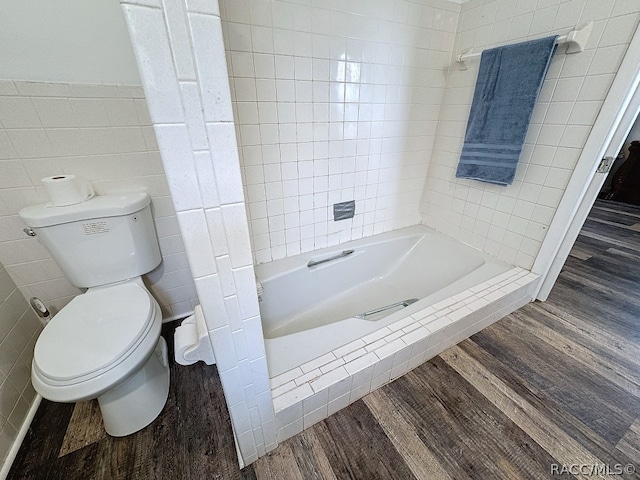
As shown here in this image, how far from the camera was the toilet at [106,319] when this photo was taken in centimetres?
83

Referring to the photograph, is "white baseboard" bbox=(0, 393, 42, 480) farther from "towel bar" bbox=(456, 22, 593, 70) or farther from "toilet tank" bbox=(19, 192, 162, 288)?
"towel bar" bbox=(456, 22, 593, 70)

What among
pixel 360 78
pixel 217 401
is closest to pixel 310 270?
pixel 217 401

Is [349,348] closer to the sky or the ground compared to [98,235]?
→ closer to the ground

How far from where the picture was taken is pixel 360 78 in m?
1.37

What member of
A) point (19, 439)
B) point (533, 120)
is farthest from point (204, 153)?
point (533, 120)

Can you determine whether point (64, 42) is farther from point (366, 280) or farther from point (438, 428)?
point (438, 428)

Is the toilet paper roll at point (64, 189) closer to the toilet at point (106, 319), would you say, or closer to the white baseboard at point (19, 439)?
the toilet at point (106, 319)

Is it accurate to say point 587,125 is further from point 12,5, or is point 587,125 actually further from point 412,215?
point 12,5

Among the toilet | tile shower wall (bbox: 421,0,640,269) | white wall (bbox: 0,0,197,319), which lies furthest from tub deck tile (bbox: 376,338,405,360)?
white wall (bbox: 0,0,197,319)

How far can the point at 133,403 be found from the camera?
1012 millimetres

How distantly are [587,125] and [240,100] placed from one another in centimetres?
161

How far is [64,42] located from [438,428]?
2096 millimetres

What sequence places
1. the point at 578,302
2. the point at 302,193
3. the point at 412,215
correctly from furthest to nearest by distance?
the point at 412,215 < the point at 578,302 < the point at 302,193

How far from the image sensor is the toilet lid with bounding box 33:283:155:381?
827mm
